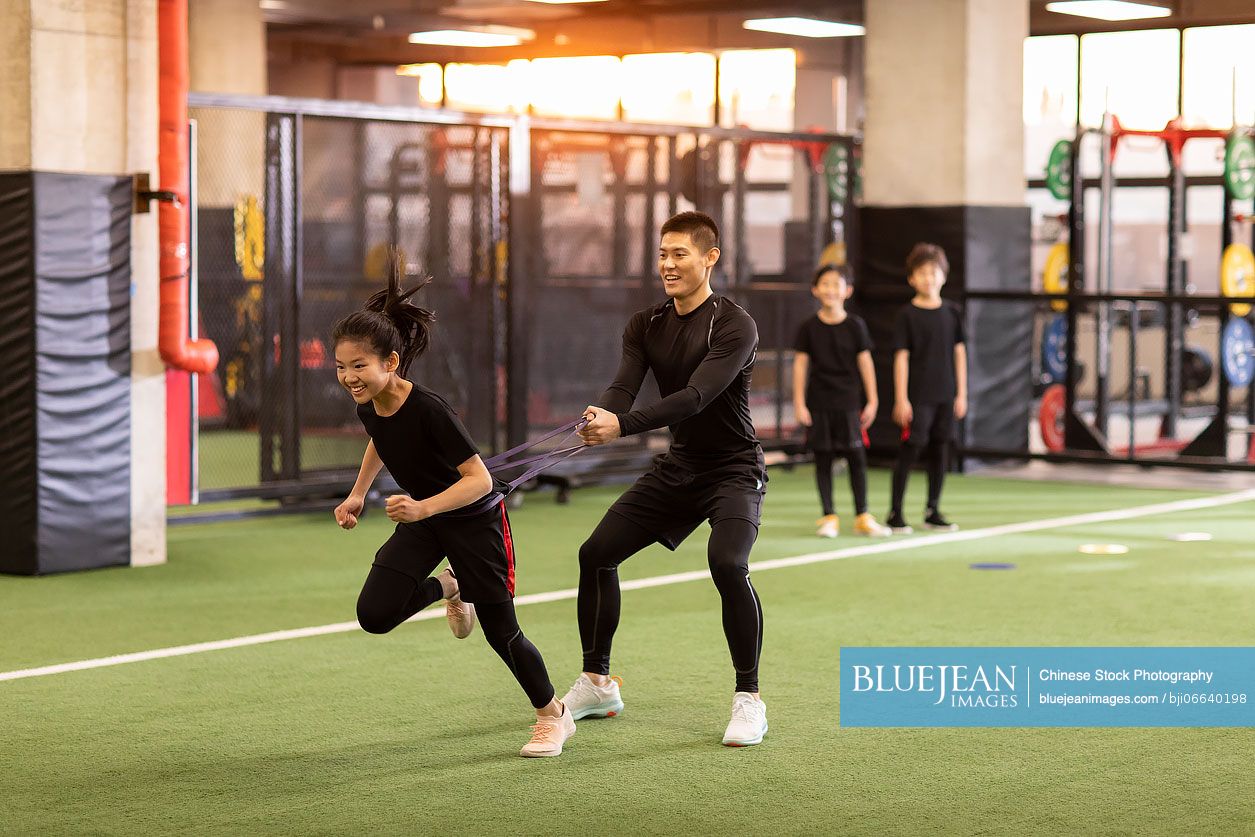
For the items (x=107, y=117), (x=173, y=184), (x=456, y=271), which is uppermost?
(x=107, y=117)

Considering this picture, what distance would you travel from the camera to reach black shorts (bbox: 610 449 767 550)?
5281 mm

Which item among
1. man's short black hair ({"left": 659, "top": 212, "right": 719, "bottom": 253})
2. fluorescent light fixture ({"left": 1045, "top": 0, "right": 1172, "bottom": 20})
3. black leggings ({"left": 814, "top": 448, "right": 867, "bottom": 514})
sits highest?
fluorescent light fixture ({"left": 1045, "top": 0, "right": 1172, "bottom": 20})

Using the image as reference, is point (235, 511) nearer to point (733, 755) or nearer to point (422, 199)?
point (422, 199)

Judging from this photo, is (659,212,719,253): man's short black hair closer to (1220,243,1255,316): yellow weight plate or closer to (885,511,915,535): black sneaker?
(885,511,915,535): black sneaker

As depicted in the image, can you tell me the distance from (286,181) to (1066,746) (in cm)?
599

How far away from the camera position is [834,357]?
31.0 ft

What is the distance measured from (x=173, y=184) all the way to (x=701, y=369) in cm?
415

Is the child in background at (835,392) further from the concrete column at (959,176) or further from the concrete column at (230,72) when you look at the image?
the concrete column at (230,72)

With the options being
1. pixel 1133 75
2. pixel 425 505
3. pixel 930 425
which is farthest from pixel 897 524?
pixel 1133 75

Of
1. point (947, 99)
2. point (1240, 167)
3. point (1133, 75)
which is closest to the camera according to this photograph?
point (947, 99)

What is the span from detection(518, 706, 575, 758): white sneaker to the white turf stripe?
6.39ft

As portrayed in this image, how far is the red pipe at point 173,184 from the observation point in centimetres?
830

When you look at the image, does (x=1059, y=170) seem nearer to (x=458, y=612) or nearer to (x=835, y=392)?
(x=835, y=392)

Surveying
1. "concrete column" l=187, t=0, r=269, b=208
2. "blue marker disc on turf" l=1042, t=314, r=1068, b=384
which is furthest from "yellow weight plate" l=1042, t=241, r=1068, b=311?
"concrete column" l=187, t=0, r=269, b=208
